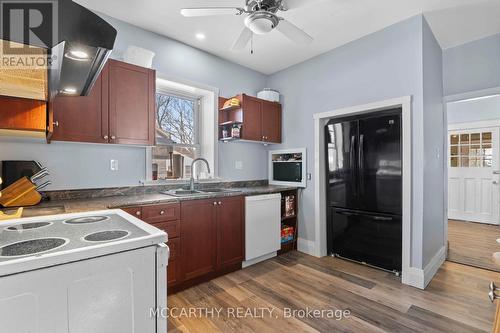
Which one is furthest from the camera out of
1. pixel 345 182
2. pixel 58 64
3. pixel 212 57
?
pixel 212 57

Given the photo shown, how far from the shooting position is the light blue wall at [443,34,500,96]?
2.85m

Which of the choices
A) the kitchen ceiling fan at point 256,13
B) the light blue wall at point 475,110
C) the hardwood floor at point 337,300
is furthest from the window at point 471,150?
the kitchen ceiling fan at point 256,13

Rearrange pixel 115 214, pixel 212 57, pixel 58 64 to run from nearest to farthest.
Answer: pixel 58 64 → pixel 115 214 → pixel 212 57

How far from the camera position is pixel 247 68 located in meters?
3.72

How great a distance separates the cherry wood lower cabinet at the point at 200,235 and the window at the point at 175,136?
28.3 inches

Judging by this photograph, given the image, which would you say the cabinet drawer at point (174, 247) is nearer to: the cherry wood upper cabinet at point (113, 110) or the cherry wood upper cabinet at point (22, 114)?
the cherry wood upper cabinet at point (113, 110)

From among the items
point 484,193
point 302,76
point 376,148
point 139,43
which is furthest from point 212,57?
point 484,193

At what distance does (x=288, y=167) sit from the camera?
364 centimetres

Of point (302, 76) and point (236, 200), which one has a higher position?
point (302, 76)

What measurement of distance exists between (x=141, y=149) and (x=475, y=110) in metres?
6.17

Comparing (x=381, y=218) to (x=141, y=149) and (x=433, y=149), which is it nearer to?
(x=433, y=149)

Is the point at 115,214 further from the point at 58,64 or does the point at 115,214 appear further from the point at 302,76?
the point at 302,76

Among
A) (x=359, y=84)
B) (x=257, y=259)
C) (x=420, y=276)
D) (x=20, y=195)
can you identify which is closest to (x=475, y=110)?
(x=359, y=84)

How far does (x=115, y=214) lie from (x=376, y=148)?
2.62 metres
